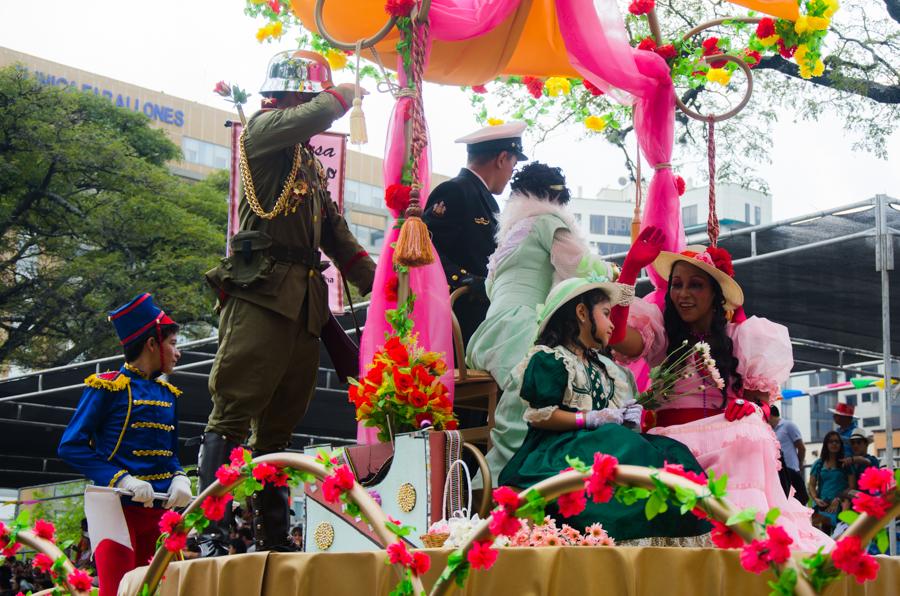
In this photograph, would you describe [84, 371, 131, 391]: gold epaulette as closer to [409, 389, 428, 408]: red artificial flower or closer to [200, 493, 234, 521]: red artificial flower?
[409, 389, 428, 408]: red artificial flower

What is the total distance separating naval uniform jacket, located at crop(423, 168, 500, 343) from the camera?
6465 millimetres

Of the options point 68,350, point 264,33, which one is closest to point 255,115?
point 264,33

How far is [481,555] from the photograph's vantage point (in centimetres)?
296

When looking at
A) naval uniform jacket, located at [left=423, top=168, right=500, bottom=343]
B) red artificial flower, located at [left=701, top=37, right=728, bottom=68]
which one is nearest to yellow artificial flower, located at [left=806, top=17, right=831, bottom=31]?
red artificial flower, located at [left=701, top=37, right=728, bottom=68]

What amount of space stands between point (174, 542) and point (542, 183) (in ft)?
10.2

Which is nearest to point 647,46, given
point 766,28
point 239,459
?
point 766,28

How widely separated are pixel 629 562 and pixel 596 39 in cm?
333

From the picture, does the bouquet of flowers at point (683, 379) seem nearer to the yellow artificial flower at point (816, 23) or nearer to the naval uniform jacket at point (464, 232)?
the naval uniform jacket at point (464, 232)

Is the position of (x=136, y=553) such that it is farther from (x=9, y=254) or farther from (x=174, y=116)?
(x=174, y=116)

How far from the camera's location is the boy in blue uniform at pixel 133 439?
15.6 ft

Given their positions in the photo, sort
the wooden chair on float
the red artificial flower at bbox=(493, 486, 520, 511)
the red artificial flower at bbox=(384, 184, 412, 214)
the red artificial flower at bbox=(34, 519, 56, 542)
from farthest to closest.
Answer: the wooden chair on float → the red artificial flower at bbox=(384, 184, 412, 214) → the red artificial flower at bbox=(34, 519, 56, 542) → the red artificial flower at bbox=(493, 486, 520, 511)

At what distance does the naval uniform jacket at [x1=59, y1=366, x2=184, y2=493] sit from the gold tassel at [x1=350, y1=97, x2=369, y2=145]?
4.70 feet

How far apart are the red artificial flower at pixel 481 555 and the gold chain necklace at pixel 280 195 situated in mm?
2503

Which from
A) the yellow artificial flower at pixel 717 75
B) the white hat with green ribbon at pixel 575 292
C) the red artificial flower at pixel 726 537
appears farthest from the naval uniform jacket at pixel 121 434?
the yellow artificial flower at pixel 717 75
